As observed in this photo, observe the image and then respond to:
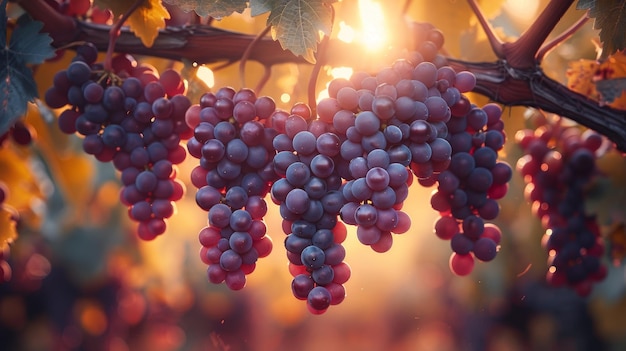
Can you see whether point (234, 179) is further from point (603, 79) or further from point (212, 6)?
point (603, 79)

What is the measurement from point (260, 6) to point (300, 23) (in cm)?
6

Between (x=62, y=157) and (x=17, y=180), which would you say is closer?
(x=17, y=180)

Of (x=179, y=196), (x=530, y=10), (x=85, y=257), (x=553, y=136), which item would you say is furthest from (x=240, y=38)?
(x=85, y=257)

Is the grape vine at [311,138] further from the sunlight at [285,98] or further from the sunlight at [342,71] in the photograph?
the sunlight at [285,98]

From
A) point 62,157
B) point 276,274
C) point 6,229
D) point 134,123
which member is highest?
point 134,123

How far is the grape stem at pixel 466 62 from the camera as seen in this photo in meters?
1.01

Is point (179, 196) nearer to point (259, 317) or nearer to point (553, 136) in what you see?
point (553, 136)

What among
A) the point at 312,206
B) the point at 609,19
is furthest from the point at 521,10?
the point at 312,206

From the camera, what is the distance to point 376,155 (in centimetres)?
77

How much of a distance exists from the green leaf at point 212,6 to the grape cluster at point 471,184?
1.17 feet

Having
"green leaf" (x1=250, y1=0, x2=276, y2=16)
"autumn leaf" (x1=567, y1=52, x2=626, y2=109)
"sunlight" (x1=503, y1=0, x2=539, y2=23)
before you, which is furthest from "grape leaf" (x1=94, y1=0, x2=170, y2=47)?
"sunlight" (x1=503, y1=0, x2=539, y2=23)

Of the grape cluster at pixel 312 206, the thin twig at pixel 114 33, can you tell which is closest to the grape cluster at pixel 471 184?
the grape cluster at pixel 312 206

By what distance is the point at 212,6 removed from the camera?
0.88 metres

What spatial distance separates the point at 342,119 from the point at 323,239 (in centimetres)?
16
